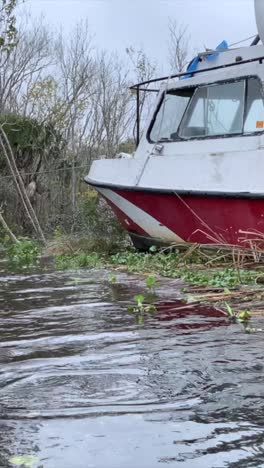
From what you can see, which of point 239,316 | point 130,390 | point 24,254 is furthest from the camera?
point 24,254

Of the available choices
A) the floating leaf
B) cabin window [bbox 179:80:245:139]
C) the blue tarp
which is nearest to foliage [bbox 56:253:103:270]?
cabin window [bbox 179:80:245:139]

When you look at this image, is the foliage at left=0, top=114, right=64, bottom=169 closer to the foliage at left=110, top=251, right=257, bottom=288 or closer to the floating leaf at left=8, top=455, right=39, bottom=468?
the foliage at left=110, top=251, right=257, bottom=288

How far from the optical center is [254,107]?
7824 millimetres

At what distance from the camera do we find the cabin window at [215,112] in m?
7.99

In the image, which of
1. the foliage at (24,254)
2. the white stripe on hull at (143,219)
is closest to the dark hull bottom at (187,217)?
the white stripe on hull at (143,219)

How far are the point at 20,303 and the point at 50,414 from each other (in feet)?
9.78

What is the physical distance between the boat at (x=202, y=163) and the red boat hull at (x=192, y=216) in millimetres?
12

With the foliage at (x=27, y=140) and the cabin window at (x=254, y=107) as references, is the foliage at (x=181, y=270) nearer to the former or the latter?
the cabin window at (x=254, y=107)

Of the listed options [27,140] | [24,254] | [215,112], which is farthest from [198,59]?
[27,140]

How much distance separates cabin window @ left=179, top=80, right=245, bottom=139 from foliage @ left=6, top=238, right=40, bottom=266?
2944mm

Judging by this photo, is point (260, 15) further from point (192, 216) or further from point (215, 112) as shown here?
point (192, 216)

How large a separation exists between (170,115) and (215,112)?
848mm

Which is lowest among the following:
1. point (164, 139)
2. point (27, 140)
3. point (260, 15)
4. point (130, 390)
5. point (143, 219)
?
point (130, 390)

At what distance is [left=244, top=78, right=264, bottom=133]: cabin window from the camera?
768 centimetres
